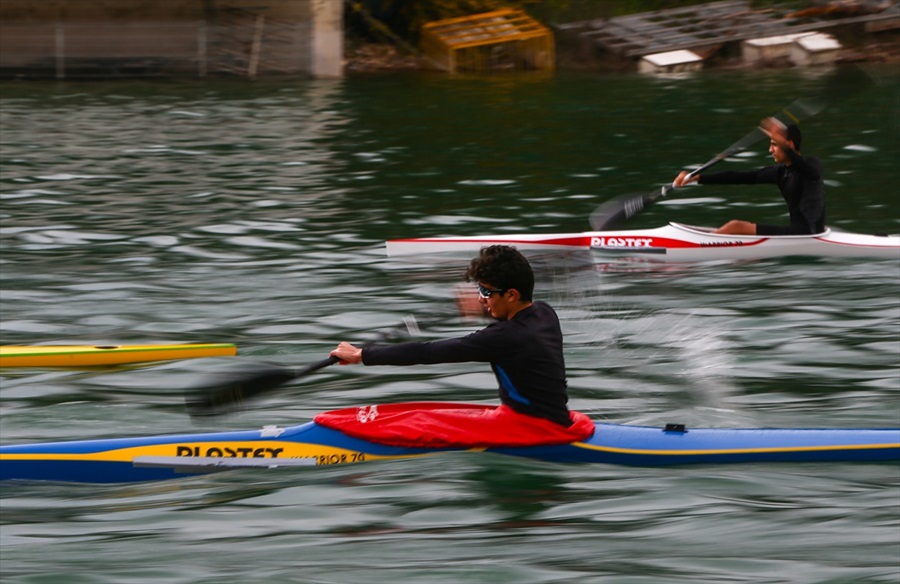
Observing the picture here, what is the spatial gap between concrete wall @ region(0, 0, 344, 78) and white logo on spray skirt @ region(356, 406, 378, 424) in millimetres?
27709

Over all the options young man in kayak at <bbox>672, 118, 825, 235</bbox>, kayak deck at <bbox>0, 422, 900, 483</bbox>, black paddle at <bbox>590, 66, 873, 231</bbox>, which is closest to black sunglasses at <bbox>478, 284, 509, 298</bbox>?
kayak deck at <bbox>0, 422, 900, 483</bbox>

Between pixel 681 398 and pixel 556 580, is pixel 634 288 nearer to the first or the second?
pixel 681 398

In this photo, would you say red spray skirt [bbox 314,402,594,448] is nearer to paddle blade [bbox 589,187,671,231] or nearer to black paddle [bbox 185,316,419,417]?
black paddle [bbox 185,316,419,417]

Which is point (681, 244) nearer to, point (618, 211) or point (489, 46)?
point (618, 211)

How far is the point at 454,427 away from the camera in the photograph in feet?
22.2

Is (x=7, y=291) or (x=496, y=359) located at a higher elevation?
(x=496, y=359)

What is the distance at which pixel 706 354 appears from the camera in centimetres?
1044

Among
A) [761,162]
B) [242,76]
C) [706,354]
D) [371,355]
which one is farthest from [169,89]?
[371,355]

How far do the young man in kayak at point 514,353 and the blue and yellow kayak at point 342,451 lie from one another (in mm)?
126

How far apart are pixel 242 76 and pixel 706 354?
987 inches

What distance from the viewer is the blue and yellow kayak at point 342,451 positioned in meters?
6.77

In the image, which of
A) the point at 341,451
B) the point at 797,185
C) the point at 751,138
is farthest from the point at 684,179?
the point at 341,451

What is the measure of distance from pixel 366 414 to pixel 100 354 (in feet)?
11.6

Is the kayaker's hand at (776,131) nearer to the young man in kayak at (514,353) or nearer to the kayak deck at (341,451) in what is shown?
the kayak deck at (341,451)
